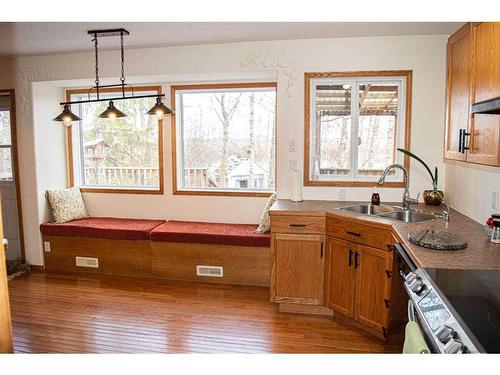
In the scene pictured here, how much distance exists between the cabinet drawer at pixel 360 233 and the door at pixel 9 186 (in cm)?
364

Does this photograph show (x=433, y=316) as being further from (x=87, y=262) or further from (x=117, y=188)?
(x=117, y=188)

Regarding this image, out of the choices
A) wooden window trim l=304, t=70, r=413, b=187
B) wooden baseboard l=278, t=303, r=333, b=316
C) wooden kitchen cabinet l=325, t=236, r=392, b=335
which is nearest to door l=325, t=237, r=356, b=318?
wooden kitchen cabinet l=325, t=236, r=392, b=335

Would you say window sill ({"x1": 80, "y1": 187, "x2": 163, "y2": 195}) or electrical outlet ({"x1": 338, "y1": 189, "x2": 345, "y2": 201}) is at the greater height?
electrical outlet ({"x1": 338, "y1": 189, "x2": 345, "y2": 201})

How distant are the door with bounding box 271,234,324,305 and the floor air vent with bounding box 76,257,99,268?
7.18 feet

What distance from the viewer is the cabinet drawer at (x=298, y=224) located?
9.86ft

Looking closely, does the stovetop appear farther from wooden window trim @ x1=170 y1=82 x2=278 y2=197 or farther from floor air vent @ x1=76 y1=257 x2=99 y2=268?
floor air vent @ x1=76 y1=257 x2=99 y2=268

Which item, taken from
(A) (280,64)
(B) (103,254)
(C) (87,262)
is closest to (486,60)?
(A) (280,64)

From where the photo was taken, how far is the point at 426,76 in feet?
10.7

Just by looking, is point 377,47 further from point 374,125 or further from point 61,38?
point 61,38

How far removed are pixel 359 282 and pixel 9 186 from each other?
414cm

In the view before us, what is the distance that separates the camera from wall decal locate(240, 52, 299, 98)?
3.46 m

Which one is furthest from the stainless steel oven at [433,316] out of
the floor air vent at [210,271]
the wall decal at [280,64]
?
the floor air vent at [210,271]

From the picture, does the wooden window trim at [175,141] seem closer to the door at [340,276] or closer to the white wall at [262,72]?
the white wall at [262,72]
